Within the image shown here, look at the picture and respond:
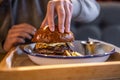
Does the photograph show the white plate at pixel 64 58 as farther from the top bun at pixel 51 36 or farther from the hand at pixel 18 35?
the hand at pixel 18 35

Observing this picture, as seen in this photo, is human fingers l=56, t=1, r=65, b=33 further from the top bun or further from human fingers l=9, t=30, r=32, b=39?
human fingers l=9, t=30, r=32, b=39

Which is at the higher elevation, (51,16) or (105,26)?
(51,16)

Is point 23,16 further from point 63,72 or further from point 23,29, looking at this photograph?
point 63,72

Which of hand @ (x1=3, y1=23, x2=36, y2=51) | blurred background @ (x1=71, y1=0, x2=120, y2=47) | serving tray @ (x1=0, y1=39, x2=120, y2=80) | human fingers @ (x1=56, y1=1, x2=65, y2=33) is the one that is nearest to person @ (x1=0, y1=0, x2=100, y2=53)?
hand @ (x1=3, y1=23, x2=36, y2=51)

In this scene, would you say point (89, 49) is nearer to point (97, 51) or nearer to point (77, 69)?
point (97, 51)

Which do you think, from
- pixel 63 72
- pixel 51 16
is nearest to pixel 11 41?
pixel 51 16

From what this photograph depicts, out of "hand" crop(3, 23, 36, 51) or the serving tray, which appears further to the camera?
"hand" crop(3, 23, 36, 51)

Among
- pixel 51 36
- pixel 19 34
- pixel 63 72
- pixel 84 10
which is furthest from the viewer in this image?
pixel 84 10
